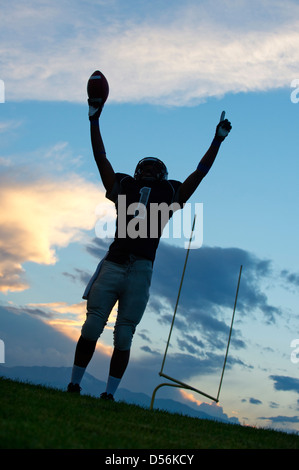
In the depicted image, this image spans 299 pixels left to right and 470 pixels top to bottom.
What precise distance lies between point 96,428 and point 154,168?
3189 mm

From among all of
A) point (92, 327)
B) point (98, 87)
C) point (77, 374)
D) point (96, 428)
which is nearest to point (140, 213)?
point (92, 327)

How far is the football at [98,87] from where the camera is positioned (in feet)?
20.3

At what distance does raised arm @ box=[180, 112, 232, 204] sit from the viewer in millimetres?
5984

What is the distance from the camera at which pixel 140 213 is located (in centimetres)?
575

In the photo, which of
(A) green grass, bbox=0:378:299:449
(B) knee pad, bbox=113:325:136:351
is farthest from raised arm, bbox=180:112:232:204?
(A) green grass, bbox=0:378:299:449

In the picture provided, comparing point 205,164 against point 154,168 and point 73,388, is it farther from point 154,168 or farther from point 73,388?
point 73,388

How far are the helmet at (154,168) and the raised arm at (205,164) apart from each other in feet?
0.89

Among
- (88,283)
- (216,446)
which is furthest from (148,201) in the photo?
(216,446)

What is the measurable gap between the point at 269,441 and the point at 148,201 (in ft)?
8.66

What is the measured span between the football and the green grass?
10.4ft

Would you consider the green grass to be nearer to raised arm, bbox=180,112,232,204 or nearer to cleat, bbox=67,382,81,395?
cleat, bbox=67,382,81,395
